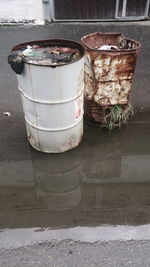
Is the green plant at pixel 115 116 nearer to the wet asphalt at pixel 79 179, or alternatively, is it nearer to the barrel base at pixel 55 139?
the wet asphalt at pixel 79 179

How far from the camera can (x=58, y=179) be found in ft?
10.7

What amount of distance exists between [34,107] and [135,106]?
196 centimetres

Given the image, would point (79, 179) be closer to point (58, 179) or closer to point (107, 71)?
point (58, 179)

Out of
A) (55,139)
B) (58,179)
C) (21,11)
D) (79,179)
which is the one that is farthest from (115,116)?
(21,11)

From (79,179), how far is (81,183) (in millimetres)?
70

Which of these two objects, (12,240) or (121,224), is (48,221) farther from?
(121,224)

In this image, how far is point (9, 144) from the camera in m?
3.76

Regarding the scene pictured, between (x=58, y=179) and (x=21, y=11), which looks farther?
(x=21, y=11)

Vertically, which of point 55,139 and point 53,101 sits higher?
point 53,101

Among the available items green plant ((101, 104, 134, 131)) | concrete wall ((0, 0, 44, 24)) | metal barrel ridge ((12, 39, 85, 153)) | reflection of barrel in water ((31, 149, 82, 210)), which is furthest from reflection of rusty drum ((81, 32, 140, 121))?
concrete wall ((0, 0, 44, 24))

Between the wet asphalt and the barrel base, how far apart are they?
9 cm

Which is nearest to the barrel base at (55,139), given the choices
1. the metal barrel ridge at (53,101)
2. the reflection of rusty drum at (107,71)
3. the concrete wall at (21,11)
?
the metal barrel ridge at (53,101)

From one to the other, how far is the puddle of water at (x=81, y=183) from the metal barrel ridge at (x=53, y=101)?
0.21 meters

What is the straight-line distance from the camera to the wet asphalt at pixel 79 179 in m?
2.82
